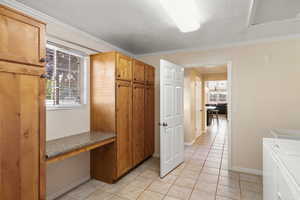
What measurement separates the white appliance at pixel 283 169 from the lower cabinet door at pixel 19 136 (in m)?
1.97

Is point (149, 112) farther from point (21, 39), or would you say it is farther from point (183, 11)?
point (21, 39)

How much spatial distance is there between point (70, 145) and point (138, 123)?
4.56 feet

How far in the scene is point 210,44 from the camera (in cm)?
317

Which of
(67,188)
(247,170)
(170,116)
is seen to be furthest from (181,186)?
(67,188)

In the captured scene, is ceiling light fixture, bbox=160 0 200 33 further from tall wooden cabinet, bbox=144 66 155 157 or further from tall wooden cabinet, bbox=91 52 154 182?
tall wooden cabinet, bbox=144 66 155 157

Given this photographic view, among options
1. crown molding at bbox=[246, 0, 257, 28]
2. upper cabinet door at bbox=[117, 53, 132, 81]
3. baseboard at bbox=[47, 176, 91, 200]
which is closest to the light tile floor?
baseboard at bbox=[47, 176, 91, 200]

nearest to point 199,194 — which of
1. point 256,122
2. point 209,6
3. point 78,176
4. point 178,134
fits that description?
point 178,134

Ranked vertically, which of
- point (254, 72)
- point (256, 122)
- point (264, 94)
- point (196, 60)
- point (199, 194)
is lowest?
point (199, 194)

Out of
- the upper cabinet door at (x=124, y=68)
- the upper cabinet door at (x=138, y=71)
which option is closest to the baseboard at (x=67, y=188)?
the upper cabinet door at (x=124, y=68)

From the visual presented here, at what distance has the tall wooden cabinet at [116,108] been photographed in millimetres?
2473

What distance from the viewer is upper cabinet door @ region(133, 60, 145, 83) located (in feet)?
9.55

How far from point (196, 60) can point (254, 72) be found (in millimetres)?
1108

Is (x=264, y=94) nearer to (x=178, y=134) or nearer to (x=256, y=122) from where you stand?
(x=256, y=122)

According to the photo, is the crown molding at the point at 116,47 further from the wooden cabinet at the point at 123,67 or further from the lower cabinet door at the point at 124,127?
the lower cabinet door at the point at 124,127
